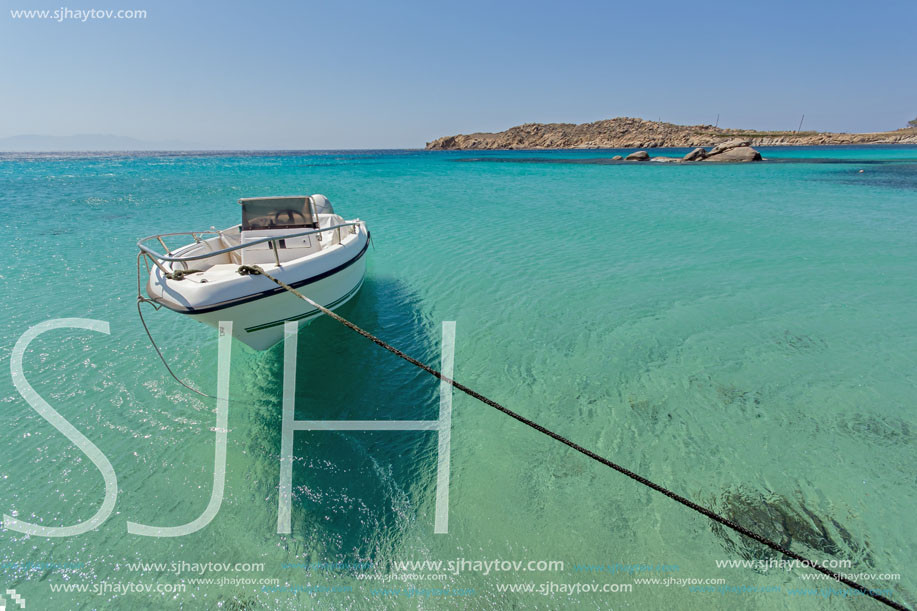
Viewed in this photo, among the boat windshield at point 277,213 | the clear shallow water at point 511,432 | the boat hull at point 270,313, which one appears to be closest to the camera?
the clear shallow water at point 511,432

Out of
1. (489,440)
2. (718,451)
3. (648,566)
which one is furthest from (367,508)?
(718,451)

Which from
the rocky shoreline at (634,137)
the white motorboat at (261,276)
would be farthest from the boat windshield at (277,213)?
the rocky shoreline at (634,137)

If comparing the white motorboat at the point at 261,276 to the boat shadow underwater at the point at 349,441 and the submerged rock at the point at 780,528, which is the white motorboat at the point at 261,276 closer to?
the boat shadow underwater at the point at 349,441

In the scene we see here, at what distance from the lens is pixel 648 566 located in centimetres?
377

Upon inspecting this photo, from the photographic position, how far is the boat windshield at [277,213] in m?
7.52

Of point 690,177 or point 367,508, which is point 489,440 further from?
point 690,177

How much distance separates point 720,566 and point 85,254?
1687 centimetres

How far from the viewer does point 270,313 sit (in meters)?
5.55

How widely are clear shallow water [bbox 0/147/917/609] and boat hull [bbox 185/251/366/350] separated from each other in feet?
2.60

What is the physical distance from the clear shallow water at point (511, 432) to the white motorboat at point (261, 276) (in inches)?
40.4

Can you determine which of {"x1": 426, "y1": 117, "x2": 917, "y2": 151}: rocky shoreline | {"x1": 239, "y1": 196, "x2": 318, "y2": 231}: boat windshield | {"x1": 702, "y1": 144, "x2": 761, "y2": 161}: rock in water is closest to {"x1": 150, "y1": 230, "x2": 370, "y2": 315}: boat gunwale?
{"x1": 239, "y1": 196, "x2": 318, "y2": 231}: boat windshield

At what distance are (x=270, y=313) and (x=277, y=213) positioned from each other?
2999 millimetres

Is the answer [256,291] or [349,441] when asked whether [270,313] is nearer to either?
[256,291]

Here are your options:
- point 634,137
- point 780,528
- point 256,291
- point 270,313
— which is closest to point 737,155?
point 780,528
